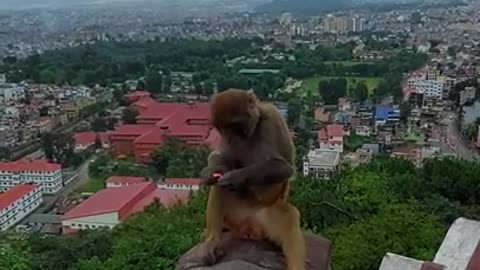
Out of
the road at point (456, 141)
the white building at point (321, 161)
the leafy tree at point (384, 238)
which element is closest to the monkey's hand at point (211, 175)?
the leafy tree at point (384, 238)

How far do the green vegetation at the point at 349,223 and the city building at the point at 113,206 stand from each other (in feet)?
10.8

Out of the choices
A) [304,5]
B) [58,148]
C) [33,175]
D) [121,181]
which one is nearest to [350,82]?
[58,148]

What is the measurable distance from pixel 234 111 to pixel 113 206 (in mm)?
12315

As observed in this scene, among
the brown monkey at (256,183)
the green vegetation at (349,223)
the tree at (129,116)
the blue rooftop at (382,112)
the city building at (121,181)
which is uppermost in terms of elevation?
the brown monkey at (256,183)

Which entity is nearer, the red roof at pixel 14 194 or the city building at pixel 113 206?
the city building at pixel 113 206

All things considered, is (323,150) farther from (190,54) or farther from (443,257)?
(190,54)

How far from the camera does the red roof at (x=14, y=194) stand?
1629 cm

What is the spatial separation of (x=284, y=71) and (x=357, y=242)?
28.1 metres

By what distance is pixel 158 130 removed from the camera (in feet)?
73.4

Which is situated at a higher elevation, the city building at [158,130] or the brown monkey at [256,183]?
the brown monkey at [256,183]

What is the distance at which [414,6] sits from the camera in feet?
273

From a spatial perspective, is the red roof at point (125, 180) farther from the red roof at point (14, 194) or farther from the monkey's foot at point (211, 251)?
the monkey's foot at point (211, 251)

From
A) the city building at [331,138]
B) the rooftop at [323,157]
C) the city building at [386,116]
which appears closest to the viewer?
the rooftop at [323,157]

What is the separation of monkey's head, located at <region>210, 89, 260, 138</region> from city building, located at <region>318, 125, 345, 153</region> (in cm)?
1732
